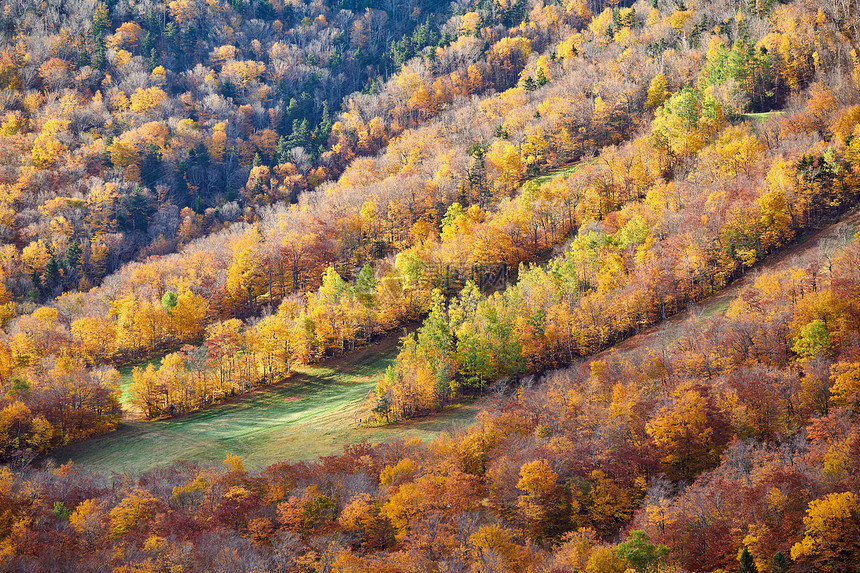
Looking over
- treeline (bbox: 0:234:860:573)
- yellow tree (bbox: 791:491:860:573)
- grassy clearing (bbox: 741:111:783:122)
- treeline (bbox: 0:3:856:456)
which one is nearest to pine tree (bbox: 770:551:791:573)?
treeline (bbox: 0:234:860:573)

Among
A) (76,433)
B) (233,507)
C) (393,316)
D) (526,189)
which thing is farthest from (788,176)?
(76,433)

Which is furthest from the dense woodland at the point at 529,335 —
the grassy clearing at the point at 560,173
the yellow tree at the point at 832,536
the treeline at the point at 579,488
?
the grassy clearing at the point at 560,173

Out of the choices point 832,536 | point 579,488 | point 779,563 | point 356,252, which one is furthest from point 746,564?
point 356,252

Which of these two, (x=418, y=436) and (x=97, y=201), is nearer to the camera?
(x=418, y=436)

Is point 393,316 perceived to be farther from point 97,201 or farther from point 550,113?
point 97,201

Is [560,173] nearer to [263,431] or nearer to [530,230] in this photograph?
[530,230]

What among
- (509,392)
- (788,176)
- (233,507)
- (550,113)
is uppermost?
(550,113)

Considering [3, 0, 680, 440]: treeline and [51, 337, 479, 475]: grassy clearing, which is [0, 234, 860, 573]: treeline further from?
[3, 0, 680, 440]: treeline
